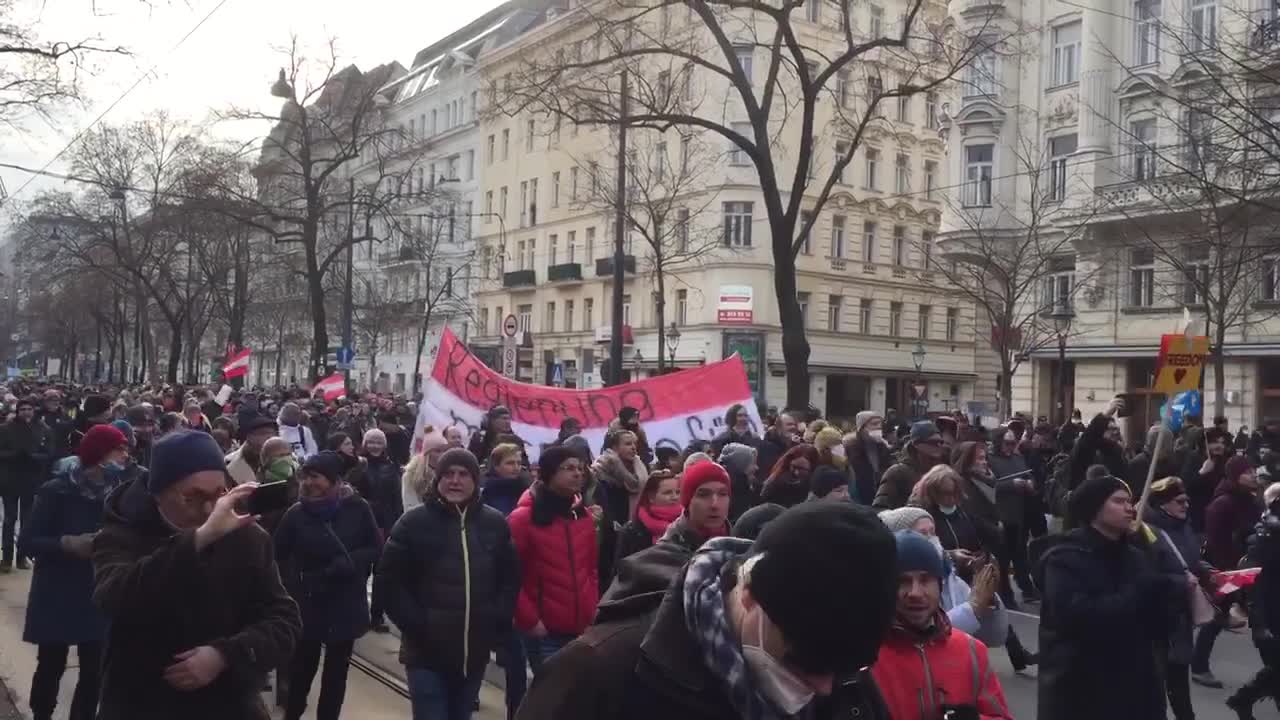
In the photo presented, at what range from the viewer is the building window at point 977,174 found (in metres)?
39.9

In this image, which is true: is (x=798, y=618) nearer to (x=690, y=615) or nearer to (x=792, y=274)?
(x=690, y=615)

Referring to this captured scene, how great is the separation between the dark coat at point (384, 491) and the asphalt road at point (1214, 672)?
497cm

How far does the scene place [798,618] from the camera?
6.17ft

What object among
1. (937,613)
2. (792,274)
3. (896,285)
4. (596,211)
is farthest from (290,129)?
(937,613)

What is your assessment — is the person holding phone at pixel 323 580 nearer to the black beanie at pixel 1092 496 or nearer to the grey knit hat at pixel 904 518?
the grey knit hat at pixel 904 518

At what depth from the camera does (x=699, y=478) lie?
538cm

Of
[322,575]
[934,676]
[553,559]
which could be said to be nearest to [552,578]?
[553,559]

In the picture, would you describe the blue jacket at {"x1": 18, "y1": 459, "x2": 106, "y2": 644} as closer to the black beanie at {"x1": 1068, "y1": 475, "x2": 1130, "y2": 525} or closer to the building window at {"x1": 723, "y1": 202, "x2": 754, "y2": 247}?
the black beanie at {"x1": 1068, "y1": 475, "x2": 1130, "y2": 525}

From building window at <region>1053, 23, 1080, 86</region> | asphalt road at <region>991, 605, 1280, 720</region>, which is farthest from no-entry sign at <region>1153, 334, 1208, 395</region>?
building window at <region>1053, 23, 1080, 86</region>

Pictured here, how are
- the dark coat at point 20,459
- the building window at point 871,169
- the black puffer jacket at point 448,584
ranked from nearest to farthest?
the black puffer jacket at point 448,584, the dark coat at point 20,459, the building window at point 871,169

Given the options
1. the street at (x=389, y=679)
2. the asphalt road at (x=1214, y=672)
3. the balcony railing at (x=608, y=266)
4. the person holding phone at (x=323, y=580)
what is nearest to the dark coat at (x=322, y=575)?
the person holding phone at (x=323, y=580)

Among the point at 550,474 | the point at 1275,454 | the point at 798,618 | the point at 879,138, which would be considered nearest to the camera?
the point at 798,618

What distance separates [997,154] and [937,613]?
3810cm

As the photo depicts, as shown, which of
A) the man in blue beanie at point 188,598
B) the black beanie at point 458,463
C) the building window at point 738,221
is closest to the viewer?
the man in blue beanie at point 188,598
